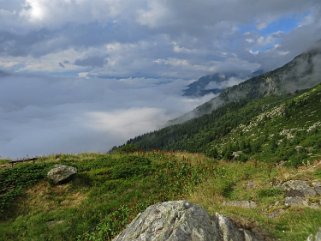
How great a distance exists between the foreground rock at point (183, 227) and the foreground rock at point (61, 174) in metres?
17.9

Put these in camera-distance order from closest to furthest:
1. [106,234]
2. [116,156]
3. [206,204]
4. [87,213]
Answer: [206,204] → [106,234] → [87,213] → [116,156]

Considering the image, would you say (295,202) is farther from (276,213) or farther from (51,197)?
(51,197)

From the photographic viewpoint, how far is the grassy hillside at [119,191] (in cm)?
2541

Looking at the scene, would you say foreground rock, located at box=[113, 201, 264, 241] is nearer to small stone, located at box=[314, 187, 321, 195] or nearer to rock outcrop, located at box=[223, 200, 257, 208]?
rock outcrop, located at box=[223, 200, 257, 208]

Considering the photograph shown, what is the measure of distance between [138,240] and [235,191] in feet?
42.5

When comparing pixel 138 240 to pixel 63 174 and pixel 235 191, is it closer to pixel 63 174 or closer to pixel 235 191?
pixel 235 191

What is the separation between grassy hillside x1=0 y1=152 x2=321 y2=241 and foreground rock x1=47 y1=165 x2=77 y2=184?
586 mm

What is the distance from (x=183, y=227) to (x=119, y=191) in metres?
17.8

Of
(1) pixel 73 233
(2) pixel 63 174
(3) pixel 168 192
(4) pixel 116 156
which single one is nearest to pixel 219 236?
(1) pixel 73 233

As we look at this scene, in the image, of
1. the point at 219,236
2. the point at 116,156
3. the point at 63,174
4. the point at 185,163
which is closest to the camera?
the point at 219,236

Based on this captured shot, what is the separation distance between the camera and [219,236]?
15555mm

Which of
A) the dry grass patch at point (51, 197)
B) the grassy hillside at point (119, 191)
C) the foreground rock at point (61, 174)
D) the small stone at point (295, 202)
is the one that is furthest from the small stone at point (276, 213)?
the foreground rock at point (61, 174)

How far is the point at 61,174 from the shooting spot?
34.5 meters

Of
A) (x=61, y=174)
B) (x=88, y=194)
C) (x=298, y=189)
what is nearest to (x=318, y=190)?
(x=298, y=189)
